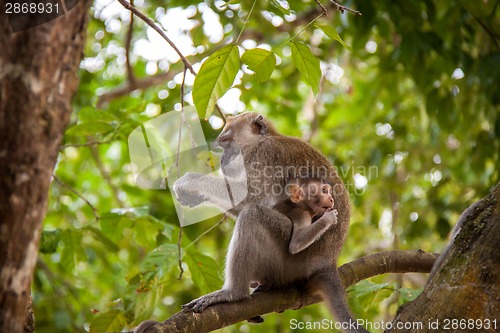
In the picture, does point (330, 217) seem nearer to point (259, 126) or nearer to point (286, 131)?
point (259, 126)

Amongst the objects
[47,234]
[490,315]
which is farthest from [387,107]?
[490,315]

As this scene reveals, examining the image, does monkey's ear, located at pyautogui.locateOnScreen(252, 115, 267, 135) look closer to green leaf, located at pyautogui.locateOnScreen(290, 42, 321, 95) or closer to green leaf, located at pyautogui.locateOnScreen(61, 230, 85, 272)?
green leaf, located at pyautogui.locateOnScreen(290, 42, 321, 95)

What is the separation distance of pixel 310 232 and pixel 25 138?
258cm

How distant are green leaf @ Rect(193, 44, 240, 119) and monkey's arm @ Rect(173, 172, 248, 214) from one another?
1093 mm

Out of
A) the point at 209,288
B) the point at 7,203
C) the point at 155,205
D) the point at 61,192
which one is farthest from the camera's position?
the point at 155,205

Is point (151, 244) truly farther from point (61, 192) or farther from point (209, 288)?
point (61, 192)

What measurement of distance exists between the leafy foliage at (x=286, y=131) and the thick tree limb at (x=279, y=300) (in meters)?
0.18

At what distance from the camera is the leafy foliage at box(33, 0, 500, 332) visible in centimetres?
435

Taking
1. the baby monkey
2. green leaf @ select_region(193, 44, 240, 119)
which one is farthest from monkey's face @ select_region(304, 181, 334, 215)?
green leaf @ select_region(193, 44, 240, 119)

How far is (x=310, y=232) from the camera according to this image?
4105 millimetres

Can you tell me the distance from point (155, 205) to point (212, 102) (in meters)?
3.77

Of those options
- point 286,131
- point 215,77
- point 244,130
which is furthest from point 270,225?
point 286,131

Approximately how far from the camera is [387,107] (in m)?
8.02

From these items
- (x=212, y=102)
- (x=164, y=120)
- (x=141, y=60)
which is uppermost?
(x=212, y=102)
